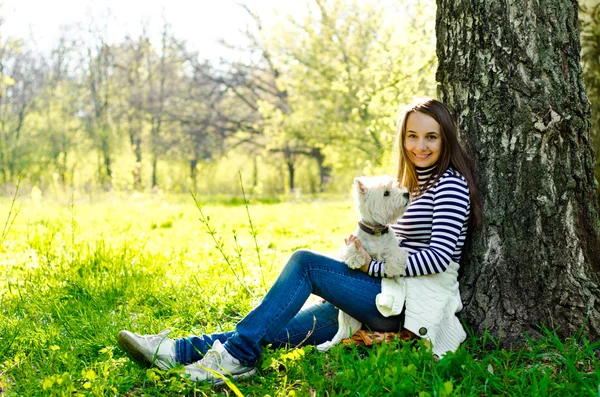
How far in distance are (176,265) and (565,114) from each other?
3865 millimetres

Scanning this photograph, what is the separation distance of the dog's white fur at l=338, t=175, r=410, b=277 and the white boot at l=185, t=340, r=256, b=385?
0.84 metres

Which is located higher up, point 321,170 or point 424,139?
point 424,139

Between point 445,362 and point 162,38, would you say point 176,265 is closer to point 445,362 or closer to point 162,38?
point 445,362

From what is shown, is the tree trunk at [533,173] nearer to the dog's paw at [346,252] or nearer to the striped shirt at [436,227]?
the striped shirt at [436,227]

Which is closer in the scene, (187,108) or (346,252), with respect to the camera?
(346,252)

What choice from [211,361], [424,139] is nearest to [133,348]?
[211,361]

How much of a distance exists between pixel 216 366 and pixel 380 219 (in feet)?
3.98

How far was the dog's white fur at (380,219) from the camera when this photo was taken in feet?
10.7

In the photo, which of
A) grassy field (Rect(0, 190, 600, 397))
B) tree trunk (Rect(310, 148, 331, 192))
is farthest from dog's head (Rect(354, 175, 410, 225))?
tree trunk (Rect(310, 148, 331, 192))

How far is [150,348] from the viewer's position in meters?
3.17

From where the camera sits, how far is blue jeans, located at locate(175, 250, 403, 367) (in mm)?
3199

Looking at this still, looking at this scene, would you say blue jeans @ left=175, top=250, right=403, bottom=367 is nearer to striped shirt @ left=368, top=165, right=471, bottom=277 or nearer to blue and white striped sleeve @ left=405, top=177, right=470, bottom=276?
striped shirt @ left=368, top=165, right=471, bottom=277

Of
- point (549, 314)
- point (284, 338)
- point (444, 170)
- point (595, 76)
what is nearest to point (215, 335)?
point (284, 338)

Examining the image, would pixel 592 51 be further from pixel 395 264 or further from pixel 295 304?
pixel 295 304
